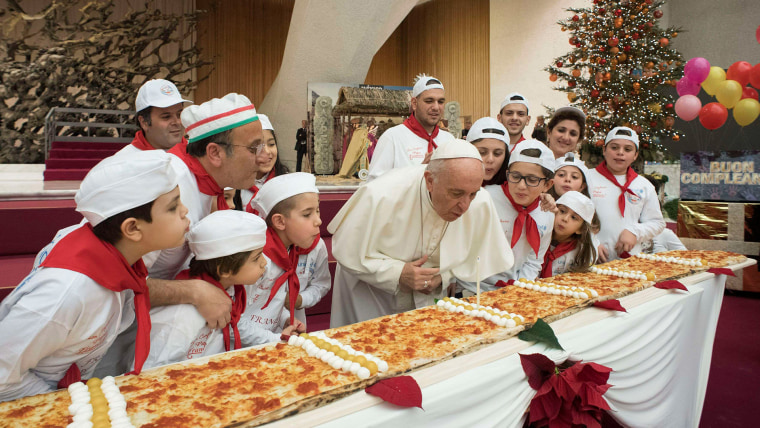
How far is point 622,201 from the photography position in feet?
13.9

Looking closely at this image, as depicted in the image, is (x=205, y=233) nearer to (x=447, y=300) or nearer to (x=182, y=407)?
(x=182, y=407)

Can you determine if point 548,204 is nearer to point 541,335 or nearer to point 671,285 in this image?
point 671,285

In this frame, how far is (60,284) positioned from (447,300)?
5.00ft

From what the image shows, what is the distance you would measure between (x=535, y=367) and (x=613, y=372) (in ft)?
2.00

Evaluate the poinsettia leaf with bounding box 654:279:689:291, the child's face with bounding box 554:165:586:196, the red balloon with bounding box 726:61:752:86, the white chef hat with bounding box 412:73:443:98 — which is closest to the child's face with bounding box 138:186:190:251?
the poinsettia leaf with bounding box 654:279:689:291

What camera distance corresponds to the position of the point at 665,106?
9.73m

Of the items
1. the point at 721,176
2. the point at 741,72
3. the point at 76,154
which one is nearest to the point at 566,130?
the point at 721,176

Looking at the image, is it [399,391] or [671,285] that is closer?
[399,391]

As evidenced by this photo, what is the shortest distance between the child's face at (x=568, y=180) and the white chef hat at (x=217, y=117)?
2.62m

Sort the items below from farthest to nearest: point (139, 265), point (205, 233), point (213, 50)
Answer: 1. point (213, 50)
2. point (205, 233)
3. point (139, 265)

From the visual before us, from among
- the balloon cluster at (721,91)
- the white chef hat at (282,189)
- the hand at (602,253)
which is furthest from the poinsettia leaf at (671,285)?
the balloon cluster at (721,91)

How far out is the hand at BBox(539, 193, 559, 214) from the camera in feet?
10.4

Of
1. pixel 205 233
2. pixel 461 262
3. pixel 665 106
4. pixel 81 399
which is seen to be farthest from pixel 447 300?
pixel 665 106

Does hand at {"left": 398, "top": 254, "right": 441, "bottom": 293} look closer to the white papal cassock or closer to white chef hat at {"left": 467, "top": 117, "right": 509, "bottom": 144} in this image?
the white papal cassock
